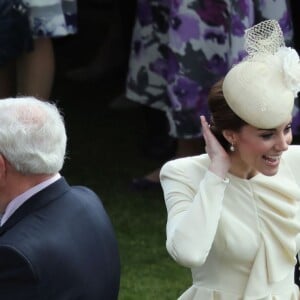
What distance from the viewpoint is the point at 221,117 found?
12.3 ft

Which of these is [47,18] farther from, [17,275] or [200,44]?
[17,275]

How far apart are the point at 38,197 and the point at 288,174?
2.81 feet


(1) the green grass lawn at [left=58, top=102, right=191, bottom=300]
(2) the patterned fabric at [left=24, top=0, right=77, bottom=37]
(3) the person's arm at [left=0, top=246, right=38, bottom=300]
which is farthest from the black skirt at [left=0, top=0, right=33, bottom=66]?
(3) the person's arm at [left=0, top=246, right=38, bottom=300]

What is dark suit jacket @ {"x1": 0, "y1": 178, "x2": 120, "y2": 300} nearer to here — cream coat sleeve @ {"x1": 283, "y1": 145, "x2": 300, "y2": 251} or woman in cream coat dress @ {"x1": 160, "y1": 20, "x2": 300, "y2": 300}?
woman in cream coat dress @ {"x1": 160, "y1": 20, "x2": 300, "y2": 300}

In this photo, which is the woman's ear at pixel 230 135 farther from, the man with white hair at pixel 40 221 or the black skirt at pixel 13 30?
the black skirt at pixel 13 30

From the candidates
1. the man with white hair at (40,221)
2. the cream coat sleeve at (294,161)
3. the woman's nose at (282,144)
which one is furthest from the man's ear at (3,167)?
the cream coat sleeve at (294,161)

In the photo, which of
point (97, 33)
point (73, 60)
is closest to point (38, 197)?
point (73, 60)

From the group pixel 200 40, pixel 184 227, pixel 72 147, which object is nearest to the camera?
pixel 184 227

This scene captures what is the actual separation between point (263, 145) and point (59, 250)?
71cm

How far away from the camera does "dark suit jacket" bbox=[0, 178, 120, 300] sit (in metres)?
3.29

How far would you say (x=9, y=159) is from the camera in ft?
11.2

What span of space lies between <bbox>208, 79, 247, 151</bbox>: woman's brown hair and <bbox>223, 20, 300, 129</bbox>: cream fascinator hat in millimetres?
24

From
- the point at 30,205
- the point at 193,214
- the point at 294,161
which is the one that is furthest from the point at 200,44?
the point at 30,205

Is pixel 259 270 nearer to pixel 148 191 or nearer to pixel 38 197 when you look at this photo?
pixel 38 197
